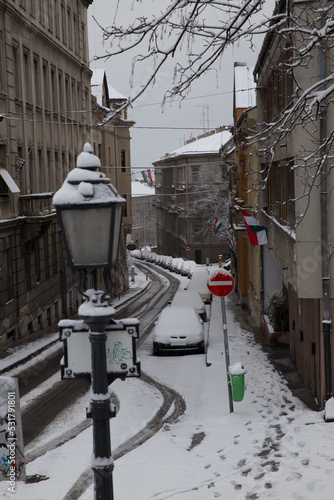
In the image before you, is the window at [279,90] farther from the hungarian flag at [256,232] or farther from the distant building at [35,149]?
the distant building at [35,149]

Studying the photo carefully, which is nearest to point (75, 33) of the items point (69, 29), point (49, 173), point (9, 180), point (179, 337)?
point (69, 29)

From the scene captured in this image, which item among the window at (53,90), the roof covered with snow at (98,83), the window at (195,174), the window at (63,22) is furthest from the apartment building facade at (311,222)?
the window at (195,174)

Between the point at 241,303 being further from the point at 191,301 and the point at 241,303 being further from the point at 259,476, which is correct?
the point at 259,476

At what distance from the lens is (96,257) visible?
4.51 m

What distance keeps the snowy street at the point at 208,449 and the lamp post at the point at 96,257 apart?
3834 mm

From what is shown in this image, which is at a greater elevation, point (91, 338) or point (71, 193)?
A: point (71, 193)

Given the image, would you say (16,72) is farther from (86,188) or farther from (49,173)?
(86,188)

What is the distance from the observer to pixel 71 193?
4.55m

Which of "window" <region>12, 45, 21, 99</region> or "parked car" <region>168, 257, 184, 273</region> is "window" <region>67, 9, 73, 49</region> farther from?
"parked car" <region>168, 257, 184, 273</region>

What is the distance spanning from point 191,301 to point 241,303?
5.97 meters

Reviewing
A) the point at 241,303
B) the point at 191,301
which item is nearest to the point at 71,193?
the point at 191,301

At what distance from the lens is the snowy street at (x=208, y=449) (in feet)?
27.3

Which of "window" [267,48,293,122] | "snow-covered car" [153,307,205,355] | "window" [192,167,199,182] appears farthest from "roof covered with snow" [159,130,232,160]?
"snow-covered car" [153,307,205,355]

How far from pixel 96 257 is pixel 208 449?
661 centimetres
